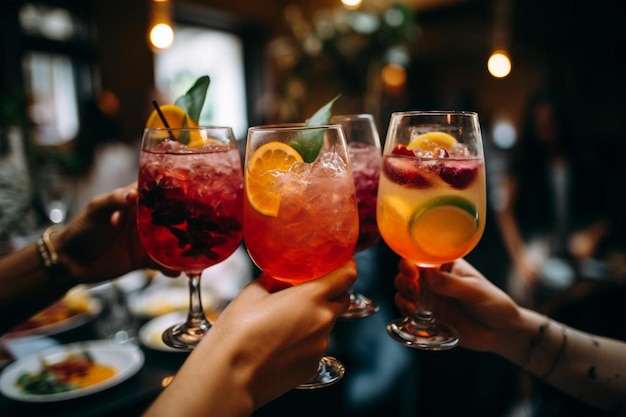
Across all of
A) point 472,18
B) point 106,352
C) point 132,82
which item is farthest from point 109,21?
point 106,352

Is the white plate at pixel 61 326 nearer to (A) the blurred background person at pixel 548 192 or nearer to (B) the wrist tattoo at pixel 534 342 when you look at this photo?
(B) the wrist tattoo at pixel 534 342

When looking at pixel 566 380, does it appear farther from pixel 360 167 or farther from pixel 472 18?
pixel 472 18

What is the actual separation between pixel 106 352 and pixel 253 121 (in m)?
7.96

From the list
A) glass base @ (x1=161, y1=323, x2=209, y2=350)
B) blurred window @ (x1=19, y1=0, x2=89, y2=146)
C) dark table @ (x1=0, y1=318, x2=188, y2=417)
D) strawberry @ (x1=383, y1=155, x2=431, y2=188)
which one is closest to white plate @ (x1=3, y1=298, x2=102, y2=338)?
dark table @ (x1=0, y1=318, x2=188, y2=417)

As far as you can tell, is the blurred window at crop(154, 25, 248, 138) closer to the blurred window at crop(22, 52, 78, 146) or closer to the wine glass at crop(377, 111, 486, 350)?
the blurred window at crop(22, 52, 78, 146)

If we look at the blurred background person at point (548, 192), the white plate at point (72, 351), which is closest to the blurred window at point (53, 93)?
the white plate at point (72, 351)

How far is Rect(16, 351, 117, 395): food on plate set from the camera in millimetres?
1412

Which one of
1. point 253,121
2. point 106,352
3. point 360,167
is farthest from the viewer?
point 253,121

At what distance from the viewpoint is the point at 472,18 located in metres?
7.53

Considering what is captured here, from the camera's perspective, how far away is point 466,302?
1.10 metres

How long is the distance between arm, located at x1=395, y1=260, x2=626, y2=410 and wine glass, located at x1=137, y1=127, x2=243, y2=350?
1.57 ft

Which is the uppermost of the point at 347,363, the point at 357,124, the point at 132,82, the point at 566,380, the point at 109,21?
the point at 109,21

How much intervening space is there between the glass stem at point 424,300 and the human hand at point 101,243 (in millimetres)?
632

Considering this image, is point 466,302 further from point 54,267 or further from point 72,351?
point 72,351
